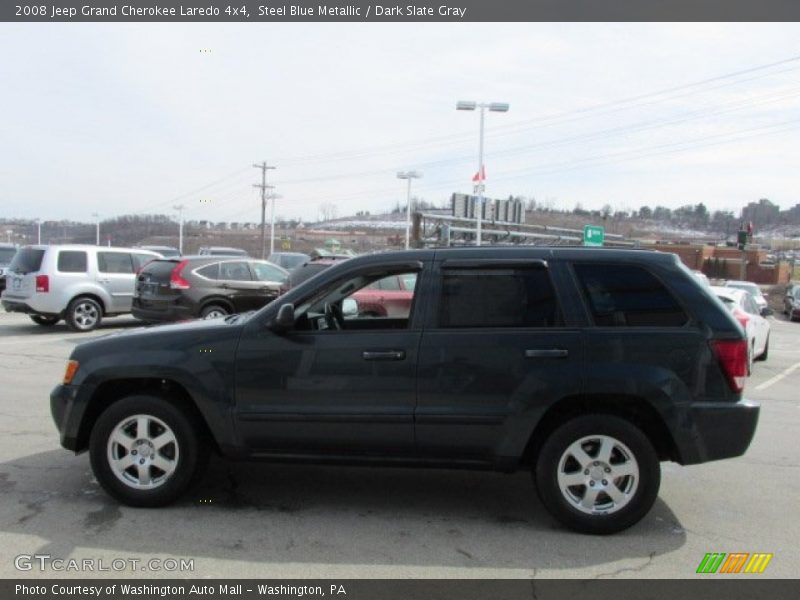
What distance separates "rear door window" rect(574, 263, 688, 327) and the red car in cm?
134

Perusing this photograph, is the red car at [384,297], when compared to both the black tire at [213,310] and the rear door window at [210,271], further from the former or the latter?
the rear door window at [210,271]

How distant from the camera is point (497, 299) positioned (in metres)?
4.52

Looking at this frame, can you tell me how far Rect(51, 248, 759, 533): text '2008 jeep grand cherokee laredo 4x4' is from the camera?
169 inches

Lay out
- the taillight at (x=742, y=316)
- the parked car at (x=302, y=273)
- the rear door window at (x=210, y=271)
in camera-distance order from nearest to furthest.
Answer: the taillight at (x=742, y=316) < the parked car at (x=302, y=273) < the rear door window at (x=210, y=271)

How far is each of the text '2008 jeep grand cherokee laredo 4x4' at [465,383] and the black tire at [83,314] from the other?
1065cm

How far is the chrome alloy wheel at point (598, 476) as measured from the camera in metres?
4.32

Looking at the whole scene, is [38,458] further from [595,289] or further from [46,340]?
[46,340]

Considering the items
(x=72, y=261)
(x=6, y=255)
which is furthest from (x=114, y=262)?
(x=6, y=255)

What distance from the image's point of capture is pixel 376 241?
66812 mm

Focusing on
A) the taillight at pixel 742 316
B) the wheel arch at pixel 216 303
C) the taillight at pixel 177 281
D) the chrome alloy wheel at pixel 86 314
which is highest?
the taillight at pixel 177 281

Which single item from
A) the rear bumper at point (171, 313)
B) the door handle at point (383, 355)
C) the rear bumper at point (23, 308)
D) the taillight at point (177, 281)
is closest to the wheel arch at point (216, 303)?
the rear bumper at point (171, 313)

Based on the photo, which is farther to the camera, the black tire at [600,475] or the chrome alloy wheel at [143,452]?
the chrome alloy wheel at [143,452]
